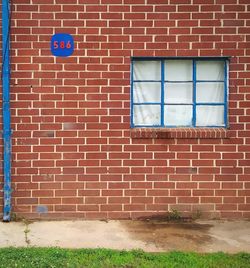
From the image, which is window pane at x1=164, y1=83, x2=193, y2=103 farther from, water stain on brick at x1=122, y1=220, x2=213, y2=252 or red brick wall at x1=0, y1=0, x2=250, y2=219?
water stain on brick at x1=122, y1=220, x2=213, y2=252

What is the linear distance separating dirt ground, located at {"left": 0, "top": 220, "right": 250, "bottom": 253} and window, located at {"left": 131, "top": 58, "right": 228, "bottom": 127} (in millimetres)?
1446

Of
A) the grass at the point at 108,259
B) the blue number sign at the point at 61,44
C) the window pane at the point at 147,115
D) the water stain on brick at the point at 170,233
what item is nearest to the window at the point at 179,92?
the window pane at the point at 147,115

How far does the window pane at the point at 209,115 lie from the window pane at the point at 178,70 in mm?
480

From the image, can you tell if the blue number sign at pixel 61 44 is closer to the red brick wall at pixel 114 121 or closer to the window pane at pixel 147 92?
the red brick wall at pixel 114 121

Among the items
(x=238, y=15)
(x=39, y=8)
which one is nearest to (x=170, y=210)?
(x=238, y=15)

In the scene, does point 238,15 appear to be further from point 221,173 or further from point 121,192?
point 121,192

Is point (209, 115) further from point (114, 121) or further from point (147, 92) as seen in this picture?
point (114, 121)

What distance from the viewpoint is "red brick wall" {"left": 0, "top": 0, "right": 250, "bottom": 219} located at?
6047mm

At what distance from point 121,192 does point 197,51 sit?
2263 mm

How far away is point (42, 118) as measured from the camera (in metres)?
6.09

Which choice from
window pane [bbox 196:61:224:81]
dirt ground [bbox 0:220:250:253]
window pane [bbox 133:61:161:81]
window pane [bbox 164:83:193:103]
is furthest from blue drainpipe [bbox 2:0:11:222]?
window pane [bbox 196:61:224:81]

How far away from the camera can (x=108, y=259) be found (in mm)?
4516

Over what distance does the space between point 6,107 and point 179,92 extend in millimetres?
2448

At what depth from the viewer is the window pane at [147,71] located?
20.5 ft
